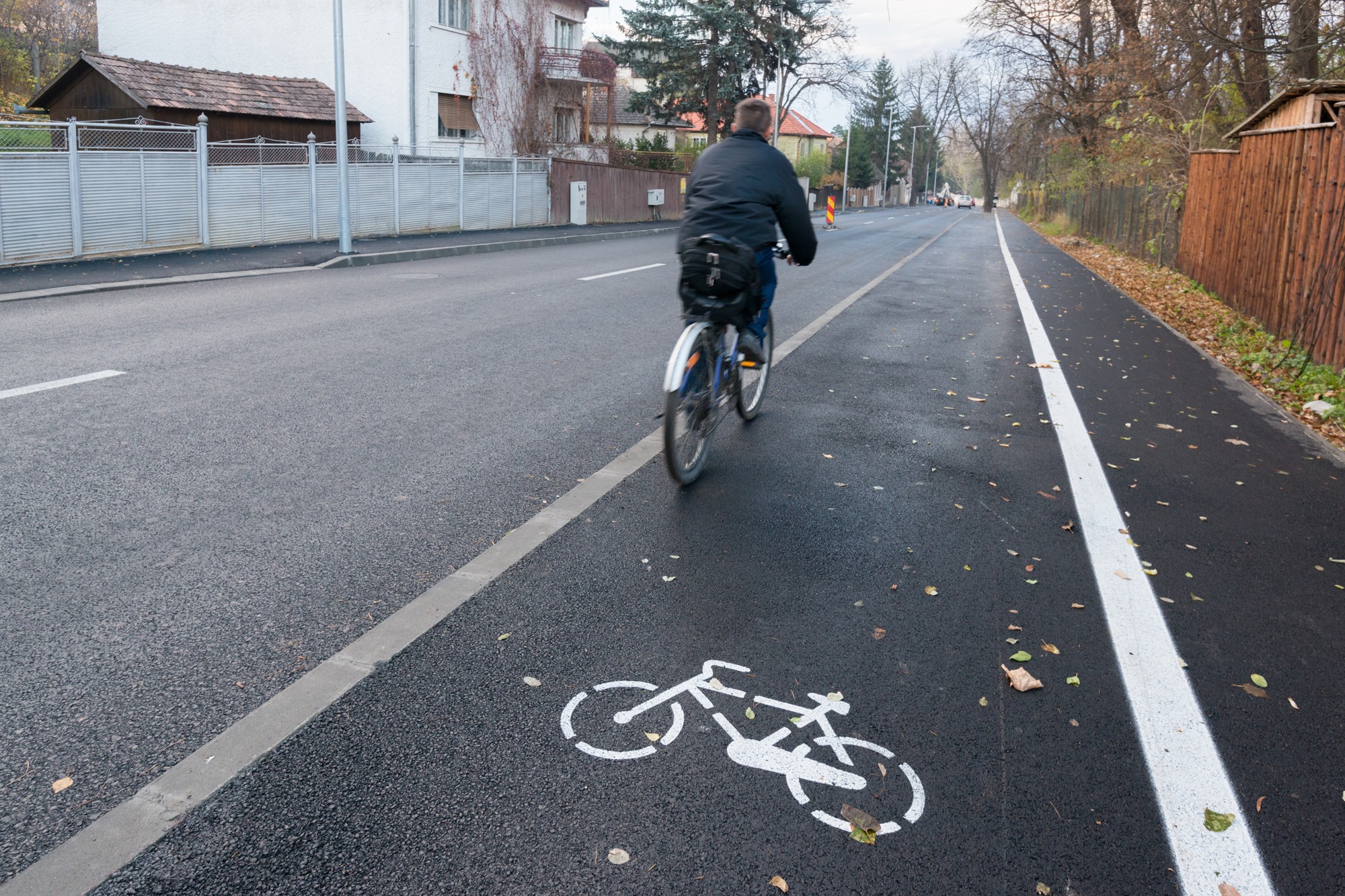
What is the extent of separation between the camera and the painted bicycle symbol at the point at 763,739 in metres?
2.83

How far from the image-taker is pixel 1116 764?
299 centimetres

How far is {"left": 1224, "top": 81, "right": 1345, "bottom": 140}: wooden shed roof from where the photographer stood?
11375 mm

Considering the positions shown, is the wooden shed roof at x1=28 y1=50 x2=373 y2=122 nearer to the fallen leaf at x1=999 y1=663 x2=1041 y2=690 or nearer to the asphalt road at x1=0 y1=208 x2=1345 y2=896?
the asphalt road at x1=0 y1=208 x2=1345 y2=896

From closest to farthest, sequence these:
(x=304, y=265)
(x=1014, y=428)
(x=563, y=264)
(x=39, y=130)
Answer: (x=1014, y=428), (x=39, y=130), (x=304, y=265), (x=563, y=264)

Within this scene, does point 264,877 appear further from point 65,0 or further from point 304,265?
point 65,0

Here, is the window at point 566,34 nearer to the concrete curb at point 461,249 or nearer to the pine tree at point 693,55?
the pine tree at point 693,55

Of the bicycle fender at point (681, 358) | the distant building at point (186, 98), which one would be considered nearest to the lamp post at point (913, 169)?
the distant building at point (186, 98)

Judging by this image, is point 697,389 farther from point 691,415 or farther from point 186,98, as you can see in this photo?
point 186,98

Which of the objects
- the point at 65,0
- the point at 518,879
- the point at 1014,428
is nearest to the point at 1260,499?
the point at 1014,428

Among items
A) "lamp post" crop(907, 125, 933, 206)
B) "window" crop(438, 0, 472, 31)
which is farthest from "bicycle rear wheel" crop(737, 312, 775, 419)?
"lamp post" crop(907, 125, 933, 206)

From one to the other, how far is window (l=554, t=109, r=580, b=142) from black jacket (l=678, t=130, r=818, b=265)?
1436 inches

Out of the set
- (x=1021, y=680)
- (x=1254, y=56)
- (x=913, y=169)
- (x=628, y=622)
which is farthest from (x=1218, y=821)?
(x=913, y=169)

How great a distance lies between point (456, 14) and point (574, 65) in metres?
5.34

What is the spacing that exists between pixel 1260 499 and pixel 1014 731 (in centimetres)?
336
